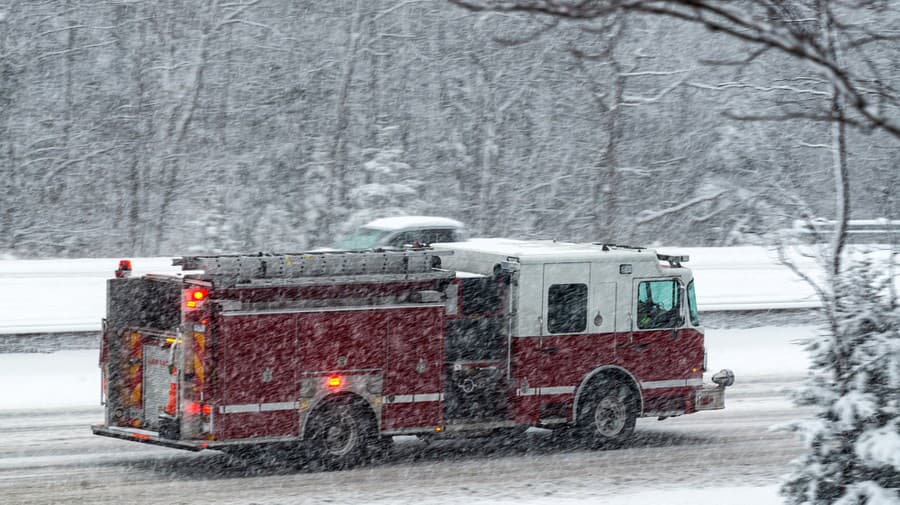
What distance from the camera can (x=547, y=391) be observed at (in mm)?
13406

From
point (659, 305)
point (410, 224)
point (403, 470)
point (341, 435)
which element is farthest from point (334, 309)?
point (410, 224)

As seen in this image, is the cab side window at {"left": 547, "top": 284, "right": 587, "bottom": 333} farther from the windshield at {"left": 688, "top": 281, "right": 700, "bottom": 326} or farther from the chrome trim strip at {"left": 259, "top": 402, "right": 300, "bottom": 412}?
the chrome trim strip at {"left": 259, "top": 402, "right": 300, "bottom": 412}

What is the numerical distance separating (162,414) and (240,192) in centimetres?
2430

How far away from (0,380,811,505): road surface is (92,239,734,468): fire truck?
367 millimetres

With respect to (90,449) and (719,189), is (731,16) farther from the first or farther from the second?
(719,189)

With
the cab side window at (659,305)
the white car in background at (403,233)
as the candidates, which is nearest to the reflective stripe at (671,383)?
the cab side window at (659,305)

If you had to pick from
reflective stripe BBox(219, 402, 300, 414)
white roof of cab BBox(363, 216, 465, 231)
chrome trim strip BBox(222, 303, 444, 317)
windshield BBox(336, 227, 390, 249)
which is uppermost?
white roof of cab BBox(363, 216, 465, 231)

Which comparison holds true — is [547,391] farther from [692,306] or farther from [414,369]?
[692,306]

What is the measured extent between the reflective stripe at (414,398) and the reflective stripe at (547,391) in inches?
39.7

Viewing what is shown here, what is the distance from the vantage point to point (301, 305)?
12.0 metres

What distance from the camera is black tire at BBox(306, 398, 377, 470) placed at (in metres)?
12.3

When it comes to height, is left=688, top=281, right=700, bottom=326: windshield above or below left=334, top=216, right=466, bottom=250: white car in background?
below

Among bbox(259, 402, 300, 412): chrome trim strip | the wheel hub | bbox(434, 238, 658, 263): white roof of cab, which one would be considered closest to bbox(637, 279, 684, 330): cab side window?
bbox(434, 238, 658, 263): white roof of cab

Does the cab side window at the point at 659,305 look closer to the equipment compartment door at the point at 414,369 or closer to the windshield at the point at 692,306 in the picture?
the windshield at the point at 692,306
